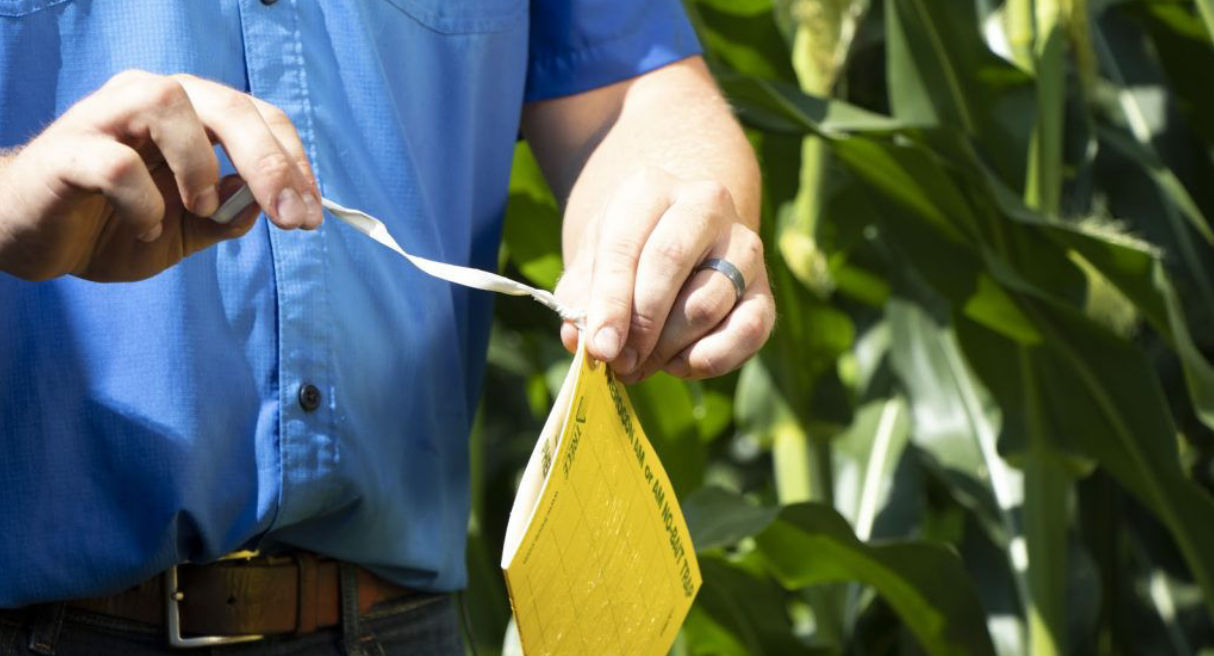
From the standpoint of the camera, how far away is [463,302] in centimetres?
80

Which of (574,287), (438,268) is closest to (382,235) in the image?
(438,268)

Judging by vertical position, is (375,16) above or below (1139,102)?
above

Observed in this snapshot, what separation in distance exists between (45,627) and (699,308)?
12.5 inches

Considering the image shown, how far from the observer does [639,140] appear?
0.75 meters

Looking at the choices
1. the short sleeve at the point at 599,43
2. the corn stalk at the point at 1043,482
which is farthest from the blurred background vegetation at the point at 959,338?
the short sleeve at the point at 599,43

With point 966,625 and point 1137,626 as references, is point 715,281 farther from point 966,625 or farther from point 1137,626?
point 1137,626

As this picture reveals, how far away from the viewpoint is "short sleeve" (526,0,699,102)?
0.80 meters

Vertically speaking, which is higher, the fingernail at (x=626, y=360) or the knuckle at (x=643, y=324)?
the knuckle at (x=643, y=324)

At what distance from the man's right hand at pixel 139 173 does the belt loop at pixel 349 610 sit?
23 centimetres

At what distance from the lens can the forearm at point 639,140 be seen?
72cm

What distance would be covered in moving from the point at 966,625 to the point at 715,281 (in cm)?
79

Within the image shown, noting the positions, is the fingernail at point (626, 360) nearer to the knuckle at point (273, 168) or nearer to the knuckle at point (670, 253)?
the knuckle at point (670, 253)

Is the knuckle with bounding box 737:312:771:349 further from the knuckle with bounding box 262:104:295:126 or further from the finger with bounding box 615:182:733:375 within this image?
the knuckle with bounding box 262:104:295:126

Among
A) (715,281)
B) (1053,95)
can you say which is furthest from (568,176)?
(1053,95)
